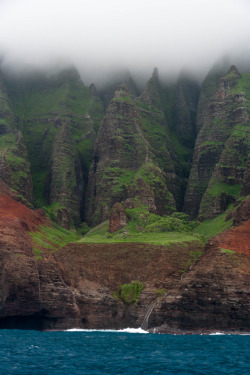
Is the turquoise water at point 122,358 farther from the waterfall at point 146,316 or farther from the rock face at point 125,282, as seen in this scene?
the waterfall at point 146,316

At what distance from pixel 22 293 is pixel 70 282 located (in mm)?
15323

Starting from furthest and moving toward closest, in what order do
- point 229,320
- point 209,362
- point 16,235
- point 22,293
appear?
point 16,235 < point 22,293 < point 229,320 < point 209,362

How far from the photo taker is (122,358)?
1987 inches

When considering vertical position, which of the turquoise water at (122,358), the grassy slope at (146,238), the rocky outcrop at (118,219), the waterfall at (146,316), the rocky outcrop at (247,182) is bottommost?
the waterfall at (146,316)

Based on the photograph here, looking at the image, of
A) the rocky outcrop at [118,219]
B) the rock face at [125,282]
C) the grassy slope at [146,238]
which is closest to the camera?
the rock face at [125,282]

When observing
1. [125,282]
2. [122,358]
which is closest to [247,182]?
[125,282]

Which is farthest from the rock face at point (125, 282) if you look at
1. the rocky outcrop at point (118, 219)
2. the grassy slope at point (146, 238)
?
the rocky outcrop at point (118, 219)

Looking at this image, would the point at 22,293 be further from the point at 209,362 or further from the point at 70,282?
the point at 209,362

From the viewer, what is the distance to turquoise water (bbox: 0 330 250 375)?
141 feet

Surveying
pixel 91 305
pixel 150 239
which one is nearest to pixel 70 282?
pixel 91 305

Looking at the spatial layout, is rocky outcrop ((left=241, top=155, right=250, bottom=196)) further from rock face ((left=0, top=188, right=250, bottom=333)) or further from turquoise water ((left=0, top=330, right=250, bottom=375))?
turquoise water ((left=0, top=330, right=250, bottom=375))

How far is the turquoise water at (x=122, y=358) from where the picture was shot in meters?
43.1

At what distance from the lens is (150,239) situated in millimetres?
130375

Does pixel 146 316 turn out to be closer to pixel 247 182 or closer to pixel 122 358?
pixel 122 358
